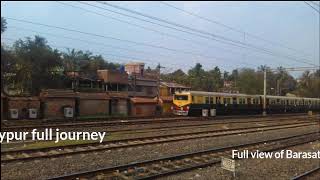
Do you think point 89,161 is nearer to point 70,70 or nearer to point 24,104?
point 24,104

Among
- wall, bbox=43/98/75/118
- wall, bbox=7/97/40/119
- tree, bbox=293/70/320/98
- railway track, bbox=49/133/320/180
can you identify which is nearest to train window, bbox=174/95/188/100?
wall, bbox=43/98/75/118

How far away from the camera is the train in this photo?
39.9m

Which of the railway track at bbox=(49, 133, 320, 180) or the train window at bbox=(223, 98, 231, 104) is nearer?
the railway track at bbox=(49, 133, 320, 180)

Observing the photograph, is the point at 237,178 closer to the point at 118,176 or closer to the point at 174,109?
the point at 118,176

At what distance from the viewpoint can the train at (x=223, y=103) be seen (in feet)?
131

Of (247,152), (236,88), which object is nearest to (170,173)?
(247,152)

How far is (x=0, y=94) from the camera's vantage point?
290cm

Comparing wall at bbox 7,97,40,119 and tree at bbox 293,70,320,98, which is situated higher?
tree at bbox 293,70,320,98

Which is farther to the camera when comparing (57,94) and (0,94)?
(57,94)

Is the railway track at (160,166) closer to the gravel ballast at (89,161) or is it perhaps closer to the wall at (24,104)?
the gravel ballast at (89,161)

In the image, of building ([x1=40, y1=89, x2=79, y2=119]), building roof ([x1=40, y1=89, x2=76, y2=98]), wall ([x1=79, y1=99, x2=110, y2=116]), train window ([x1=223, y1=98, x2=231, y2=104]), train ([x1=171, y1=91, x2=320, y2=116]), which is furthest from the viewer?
train window ([x1=223, y1=98, x2=231, y2=104])

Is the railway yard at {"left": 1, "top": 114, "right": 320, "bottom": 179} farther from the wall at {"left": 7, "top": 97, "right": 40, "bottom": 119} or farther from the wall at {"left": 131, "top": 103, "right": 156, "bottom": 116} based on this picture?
the wall at {"left": 131, "top": 103, "right": 156, "bottom": 116}

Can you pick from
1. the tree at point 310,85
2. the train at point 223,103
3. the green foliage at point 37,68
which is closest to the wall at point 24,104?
the green foliage at point 37,68

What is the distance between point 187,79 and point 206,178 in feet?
243
